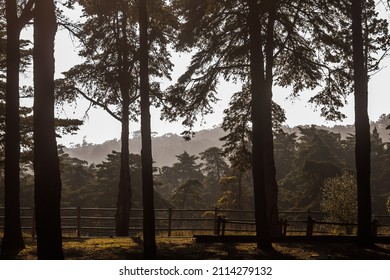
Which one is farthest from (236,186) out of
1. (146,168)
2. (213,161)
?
(146,168)

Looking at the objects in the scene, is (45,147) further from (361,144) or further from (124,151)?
(124,151)

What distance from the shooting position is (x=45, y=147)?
9.40 m

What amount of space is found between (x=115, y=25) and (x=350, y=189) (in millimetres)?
17077

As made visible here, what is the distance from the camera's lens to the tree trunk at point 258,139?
13.7 meters

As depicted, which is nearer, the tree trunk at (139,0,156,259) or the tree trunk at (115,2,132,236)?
the tree trunk at (139,0,156,259)

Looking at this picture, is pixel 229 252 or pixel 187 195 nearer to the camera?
pixel 229 252

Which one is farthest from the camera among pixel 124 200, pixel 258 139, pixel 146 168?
pixel 124 200

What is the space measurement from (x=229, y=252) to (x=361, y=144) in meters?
5.32

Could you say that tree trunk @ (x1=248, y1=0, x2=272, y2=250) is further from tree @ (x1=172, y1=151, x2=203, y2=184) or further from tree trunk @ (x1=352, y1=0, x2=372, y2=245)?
tree @ (x1=172, y1=151, x2=203, y2=184)

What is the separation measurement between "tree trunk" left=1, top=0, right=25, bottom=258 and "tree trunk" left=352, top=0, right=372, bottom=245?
10.3 metres

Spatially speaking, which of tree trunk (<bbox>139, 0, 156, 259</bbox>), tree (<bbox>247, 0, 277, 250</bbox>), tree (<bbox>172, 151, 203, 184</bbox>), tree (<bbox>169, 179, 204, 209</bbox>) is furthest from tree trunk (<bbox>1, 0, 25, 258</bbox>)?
tree (<bbox>172, 151, 203, 184</bbox>)

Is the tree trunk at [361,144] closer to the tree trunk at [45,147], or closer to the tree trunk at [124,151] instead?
the tree trunk at [45,147]

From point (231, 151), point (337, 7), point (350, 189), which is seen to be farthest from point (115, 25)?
point (350, 189)

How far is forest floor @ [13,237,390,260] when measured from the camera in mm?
12406
